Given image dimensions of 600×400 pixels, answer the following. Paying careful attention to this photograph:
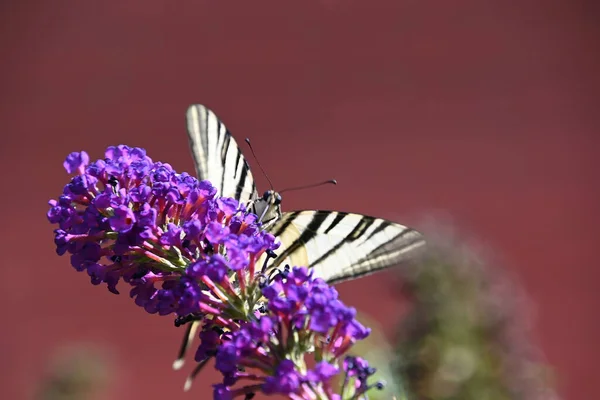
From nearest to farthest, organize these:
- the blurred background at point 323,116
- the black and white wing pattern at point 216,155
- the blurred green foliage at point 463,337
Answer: the black and white wing pattern at point 216,155 → the blurred green foliage at point 463,337 → the blurred background at point 323,116

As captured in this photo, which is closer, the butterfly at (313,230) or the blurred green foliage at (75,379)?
the butterfly at (313,230)

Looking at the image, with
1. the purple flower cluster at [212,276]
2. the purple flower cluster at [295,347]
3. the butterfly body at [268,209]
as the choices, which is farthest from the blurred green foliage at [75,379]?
the purple flower cluster at [295,347]

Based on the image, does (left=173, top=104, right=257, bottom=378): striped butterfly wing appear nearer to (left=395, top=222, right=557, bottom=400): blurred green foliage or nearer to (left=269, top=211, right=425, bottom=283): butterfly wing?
(left=269, top=211, right=425, bottom=283): butterfly wing

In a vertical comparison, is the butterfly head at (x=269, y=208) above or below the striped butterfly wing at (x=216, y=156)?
below

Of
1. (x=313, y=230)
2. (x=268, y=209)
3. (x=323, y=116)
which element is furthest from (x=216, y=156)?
(x=323, y=116)

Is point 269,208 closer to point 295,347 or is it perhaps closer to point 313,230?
point 313,230

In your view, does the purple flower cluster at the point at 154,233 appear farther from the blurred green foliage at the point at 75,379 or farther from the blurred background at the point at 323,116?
the blurred background at the point at 323,116
